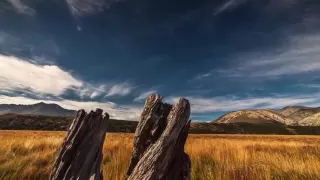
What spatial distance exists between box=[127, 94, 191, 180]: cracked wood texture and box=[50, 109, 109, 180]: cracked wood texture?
52cm

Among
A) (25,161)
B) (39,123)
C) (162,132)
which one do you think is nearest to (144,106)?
(162,132)

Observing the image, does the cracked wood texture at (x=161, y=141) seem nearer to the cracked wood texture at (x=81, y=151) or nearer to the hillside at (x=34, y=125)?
the cracked wood texture at (x=81, y=151)

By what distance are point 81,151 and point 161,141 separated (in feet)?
3.28

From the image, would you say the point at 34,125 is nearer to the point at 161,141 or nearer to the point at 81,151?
the point at 81,151

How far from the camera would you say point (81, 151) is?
3.44 m

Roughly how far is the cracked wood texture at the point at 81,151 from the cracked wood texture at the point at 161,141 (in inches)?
20.5

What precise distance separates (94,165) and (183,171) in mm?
1159

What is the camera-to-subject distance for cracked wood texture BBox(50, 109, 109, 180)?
3387mm

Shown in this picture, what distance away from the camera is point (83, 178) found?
3418 millimetres

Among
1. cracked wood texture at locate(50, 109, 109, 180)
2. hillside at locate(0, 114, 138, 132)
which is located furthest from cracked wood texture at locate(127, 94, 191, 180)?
hillside at locate(0, 114, 138, 132)

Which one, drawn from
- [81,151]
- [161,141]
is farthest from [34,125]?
[161,141]

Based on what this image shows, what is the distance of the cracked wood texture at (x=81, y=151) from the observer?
3.39 meters

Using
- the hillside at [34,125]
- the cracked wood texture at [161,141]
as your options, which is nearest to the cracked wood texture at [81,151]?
the cracked wood texture at [161,141]

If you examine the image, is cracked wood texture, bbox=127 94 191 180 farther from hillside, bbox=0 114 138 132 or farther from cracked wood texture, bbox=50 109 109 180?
hillside, bbox=0 114 138 132
